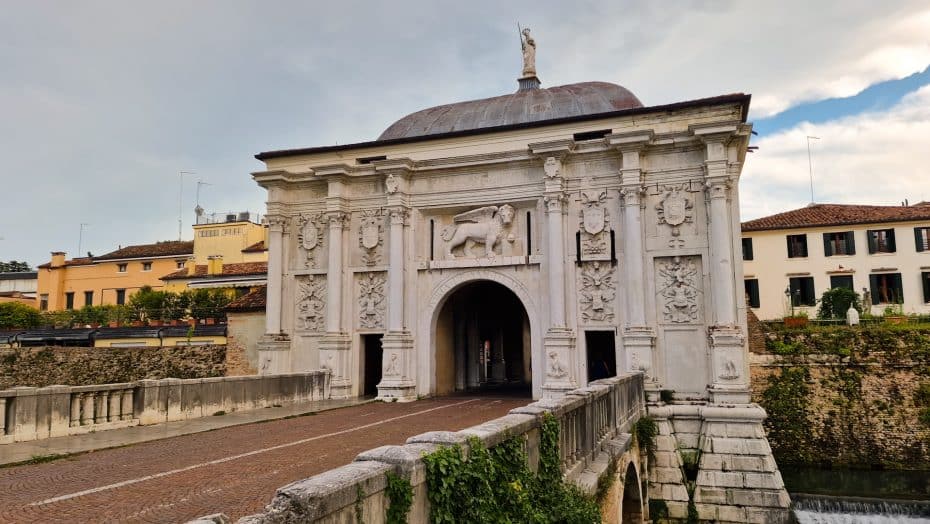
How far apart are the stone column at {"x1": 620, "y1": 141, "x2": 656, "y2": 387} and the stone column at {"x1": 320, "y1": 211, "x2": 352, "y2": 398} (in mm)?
9130

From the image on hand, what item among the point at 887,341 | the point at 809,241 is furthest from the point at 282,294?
the point at 809,241

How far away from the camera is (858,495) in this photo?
19.5 meters

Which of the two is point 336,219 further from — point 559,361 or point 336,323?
point 559,361

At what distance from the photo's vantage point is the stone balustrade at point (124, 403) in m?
10.4

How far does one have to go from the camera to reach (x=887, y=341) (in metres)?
23.1

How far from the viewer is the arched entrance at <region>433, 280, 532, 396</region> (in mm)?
22438

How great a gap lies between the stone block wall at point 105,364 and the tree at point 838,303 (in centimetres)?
2838

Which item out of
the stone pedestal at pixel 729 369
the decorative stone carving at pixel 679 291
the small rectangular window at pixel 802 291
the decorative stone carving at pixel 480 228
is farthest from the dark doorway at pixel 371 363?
the small rectangular window at pixel 802 291

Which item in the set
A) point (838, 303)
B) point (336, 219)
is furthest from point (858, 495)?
point (336, 219)

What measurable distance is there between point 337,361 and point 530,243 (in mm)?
7443

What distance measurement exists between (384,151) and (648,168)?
9.04 meters

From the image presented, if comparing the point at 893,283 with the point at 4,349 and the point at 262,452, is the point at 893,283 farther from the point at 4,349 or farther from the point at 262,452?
the point at 4,349

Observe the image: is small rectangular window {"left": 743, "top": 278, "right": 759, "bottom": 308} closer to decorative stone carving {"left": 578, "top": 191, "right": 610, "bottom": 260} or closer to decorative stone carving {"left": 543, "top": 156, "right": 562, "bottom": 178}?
decorative stone carving {"left": 578, "top": 191, "right": 610, "bottom": 260}

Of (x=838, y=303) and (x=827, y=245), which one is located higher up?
(x=827, y=245)
